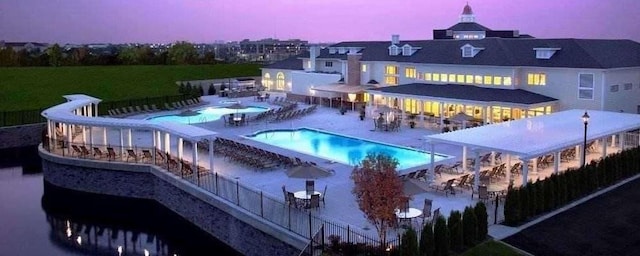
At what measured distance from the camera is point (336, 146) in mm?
32312

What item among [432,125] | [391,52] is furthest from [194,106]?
[432,125]

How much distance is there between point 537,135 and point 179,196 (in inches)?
550

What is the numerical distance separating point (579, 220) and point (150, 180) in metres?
16.7

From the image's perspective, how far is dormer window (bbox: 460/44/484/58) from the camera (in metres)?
39.3

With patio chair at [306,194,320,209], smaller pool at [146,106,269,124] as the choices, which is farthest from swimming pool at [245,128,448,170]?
smaller pool at [146,106,269,124]

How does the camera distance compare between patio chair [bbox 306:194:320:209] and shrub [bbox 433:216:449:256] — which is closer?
shrub [bbox 433:216:449:256]

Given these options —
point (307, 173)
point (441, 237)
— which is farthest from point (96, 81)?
point (441, 237)

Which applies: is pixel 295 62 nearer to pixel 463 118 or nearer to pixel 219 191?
pixel 463 118

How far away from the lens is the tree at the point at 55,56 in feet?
297

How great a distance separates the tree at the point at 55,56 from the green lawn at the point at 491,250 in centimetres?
8700

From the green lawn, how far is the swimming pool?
30.8 feet

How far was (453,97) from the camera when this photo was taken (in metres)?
35.9

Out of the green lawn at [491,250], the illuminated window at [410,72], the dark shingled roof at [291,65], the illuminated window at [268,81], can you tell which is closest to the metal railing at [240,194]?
the green lawn at [491,250]

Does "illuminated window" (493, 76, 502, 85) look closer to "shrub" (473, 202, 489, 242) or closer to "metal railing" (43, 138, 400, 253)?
"metal railing" (43, 138, 400, 253)
